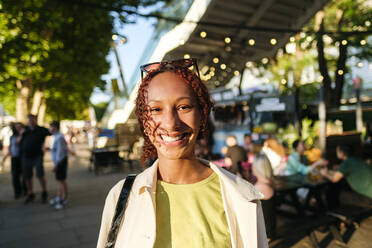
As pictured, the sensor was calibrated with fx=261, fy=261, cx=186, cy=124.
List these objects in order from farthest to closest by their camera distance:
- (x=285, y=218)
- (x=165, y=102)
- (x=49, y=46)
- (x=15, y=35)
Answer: (x=49, y=46), (x=15, y=35), (x=285, y=218), (x=165, y=102)

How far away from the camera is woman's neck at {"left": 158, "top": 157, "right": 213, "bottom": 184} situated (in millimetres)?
1317

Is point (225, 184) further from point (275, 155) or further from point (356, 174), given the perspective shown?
point (275, 155)

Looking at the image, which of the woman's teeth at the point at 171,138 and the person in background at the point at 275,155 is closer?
the woman's teeth at the point at 171,138

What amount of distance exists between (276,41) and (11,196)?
11.4 metres

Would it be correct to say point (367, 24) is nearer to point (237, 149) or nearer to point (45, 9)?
point (237, 149)

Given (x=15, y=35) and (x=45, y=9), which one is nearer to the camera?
(x=15, y=35)

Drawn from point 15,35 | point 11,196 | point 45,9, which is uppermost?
point 45,9

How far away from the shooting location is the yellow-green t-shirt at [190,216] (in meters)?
1.20

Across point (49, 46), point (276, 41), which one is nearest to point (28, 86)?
point (49, 46)

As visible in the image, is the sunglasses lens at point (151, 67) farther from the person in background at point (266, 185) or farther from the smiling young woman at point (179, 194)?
the person in background at point (266, 185)

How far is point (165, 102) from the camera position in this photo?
122cm

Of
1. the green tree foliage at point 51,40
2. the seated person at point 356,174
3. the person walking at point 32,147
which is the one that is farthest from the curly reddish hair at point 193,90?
the person walking at point 32,147

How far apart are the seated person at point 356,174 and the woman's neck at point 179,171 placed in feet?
15.0

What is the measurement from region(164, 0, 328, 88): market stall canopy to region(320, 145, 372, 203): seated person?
215 inches
